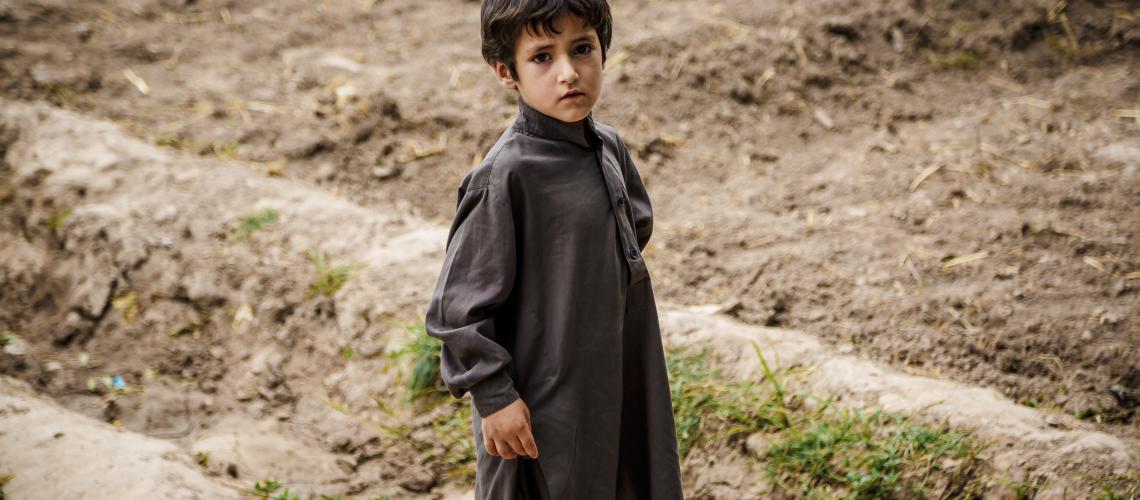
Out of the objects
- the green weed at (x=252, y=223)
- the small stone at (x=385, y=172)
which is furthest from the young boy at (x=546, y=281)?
the small stone at (x=385, y=172)

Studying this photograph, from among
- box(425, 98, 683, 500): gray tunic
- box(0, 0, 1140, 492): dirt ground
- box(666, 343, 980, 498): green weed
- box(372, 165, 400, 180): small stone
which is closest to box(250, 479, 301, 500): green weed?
box(0, 0, 1140, 492): dirt ground

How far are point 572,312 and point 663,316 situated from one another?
1673mm

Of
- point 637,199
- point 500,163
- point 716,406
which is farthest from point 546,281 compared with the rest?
point 716,406

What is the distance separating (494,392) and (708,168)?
3.19m

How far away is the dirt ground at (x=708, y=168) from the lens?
3.59 m

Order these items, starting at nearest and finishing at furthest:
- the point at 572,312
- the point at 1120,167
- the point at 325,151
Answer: the point at 572,312
the point at 1120,167
the point at 325,151

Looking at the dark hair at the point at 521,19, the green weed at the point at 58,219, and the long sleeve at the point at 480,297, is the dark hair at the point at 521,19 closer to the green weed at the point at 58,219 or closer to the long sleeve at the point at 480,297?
the long sleeve at the point at 480,297

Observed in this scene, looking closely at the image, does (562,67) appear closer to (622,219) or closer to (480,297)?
(622,219)

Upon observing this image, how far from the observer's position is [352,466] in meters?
3.36

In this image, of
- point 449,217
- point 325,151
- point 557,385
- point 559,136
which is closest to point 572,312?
point 557,385

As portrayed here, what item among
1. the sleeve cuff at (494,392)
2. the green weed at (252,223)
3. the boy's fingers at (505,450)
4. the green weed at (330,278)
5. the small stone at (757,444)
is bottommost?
the small stone at (757,444)

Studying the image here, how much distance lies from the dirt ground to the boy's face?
6.12 ft

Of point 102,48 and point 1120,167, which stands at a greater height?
point 102,48

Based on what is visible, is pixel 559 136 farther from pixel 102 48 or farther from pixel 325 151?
pixel 102 48
